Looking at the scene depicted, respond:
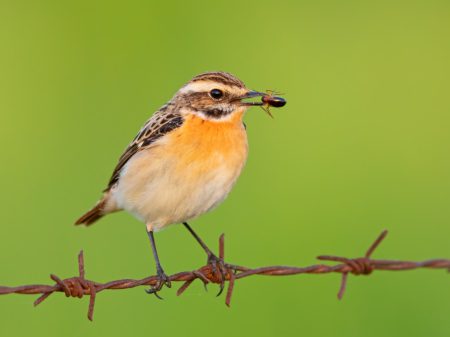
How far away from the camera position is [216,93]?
7.76 m

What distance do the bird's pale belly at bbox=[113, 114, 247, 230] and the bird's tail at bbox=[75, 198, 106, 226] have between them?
801mm

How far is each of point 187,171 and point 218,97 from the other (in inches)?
27.8

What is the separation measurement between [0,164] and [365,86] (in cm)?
517

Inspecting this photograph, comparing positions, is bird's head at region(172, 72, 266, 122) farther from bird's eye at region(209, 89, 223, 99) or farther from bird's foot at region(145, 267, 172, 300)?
bird's foot at region(145, 267, 172, 300)

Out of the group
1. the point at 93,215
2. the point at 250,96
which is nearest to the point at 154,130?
the point at 250,96

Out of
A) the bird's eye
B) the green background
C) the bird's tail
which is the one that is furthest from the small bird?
the green background

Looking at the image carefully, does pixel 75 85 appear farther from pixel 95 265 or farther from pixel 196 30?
pixel 95 265

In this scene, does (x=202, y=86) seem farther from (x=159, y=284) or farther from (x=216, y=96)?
(x=159, y=284)

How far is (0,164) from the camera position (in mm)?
11688

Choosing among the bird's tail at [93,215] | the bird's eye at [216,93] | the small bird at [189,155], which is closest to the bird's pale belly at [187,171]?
the small bird at [189,155]

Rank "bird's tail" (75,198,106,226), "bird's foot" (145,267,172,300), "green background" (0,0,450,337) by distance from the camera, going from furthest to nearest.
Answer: "green background" (0,0,450,337), "bird's tail" (75,198,106,226), "bird's foot" (145,267,172,300)

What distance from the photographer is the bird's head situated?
7.75 m

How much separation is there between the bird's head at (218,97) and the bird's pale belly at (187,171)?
0.11 meters

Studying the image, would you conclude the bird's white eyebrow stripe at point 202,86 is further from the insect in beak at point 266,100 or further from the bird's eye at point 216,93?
the insect in beak at point 266,100
